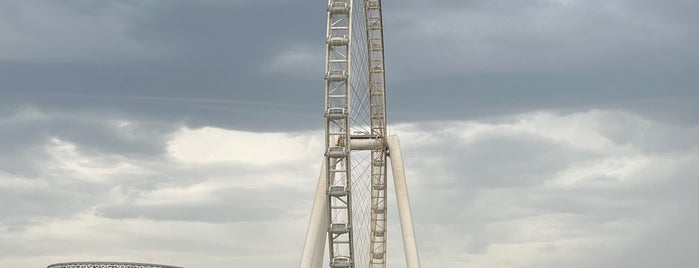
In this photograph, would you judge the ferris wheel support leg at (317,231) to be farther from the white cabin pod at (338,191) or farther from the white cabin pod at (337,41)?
the white cabin pod at (337,41)

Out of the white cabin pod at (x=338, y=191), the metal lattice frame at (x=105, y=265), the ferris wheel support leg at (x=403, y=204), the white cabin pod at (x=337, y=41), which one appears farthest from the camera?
the metal lattice frame at (x=105, y=265)

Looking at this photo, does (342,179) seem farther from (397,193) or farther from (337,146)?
(397,193)

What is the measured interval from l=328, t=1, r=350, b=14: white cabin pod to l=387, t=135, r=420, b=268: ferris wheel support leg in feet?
63.7

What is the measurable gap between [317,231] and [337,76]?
15.1 metres

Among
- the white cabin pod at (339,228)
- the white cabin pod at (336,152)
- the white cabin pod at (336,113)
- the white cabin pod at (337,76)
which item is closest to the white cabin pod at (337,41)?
the white cabin pod at (337,76)

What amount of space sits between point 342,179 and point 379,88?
2144 cm

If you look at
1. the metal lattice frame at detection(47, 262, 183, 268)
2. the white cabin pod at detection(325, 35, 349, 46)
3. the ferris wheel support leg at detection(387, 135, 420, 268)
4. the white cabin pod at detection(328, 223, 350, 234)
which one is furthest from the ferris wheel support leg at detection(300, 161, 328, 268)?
the metal lattice frame at detection(47, 262, 183, 268)

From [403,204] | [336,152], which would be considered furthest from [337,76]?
[403,204]

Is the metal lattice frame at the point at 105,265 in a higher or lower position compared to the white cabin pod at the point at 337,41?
lower

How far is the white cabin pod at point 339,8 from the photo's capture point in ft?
257

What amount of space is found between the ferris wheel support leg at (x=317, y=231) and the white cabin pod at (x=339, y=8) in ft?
45.6

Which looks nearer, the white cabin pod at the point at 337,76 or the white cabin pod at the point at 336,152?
the white cabin pod at the point at 337,76

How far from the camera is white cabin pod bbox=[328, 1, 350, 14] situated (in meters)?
78.2

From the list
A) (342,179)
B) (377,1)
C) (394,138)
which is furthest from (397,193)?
(377,1)
